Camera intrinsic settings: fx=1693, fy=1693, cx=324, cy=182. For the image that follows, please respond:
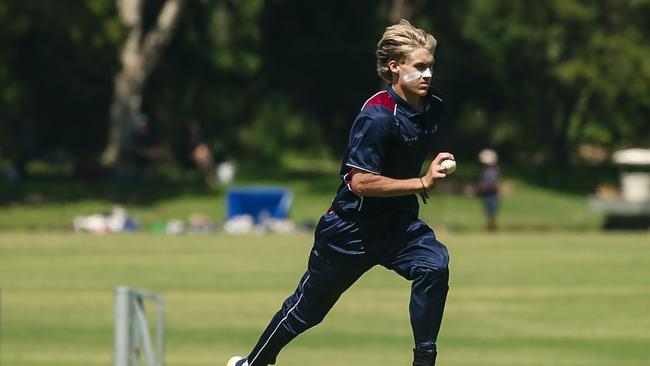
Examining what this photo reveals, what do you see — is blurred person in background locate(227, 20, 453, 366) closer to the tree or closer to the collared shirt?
the collared shirt

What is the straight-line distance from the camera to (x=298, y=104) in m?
61.7

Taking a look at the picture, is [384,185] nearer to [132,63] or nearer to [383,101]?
[383,101]

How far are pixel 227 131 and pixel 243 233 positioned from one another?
29.0m

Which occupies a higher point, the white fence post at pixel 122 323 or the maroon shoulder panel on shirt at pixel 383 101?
the maroon shoulder panel on shirt at pixel 383 101

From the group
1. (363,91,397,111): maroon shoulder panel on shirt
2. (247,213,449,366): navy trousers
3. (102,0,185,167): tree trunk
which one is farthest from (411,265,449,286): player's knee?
A: (102,0,185,167): tree trunk

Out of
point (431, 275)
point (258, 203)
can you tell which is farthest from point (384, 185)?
point (258, 203)

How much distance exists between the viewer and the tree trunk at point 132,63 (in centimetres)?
4766

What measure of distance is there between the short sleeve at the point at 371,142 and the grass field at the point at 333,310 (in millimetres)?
7924

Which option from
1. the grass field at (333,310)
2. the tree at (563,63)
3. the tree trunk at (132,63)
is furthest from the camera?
the tree at (563,63)

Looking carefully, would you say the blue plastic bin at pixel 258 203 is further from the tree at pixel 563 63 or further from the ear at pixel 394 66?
the ear at pixel 394 66

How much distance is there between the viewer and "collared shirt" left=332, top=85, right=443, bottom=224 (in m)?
8.62

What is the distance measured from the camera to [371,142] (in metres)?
8.62

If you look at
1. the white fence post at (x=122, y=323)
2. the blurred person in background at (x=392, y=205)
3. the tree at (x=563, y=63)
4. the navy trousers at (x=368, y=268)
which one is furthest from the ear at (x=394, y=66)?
the tree at (x=563, y=63)

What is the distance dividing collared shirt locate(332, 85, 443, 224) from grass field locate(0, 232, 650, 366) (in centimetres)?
751
